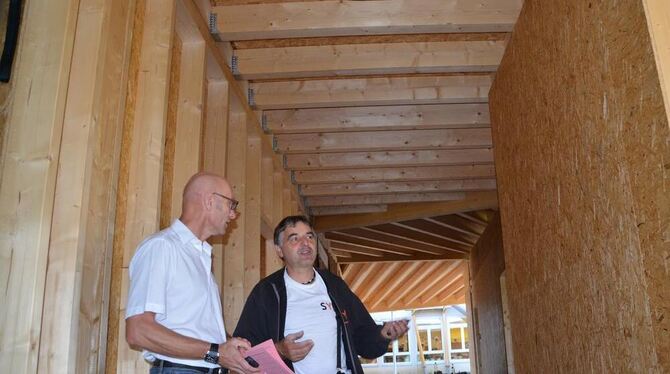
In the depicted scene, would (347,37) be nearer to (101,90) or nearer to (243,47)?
(243,47)

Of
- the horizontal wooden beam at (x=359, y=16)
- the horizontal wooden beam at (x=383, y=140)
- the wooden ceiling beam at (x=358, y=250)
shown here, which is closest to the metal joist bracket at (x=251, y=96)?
the horizontal wooden beam at (x=359, y=16)

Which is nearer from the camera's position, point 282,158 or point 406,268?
point 282,158

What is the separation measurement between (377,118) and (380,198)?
9.74ft

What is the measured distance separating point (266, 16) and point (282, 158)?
2.90 metres

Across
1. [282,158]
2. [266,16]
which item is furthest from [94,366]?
[282,158]

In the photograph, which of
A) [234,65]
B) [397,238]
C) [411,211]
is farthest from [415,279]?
[234,65]

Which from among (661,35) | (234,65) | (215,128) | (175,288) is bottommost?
(175,288)

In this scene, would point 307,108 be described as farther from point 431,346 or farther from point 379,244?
point 431,346

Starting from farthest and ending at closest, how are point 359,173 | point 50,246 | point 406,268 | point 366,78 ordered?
point 406,268, point 359,173, point 366,78, point 50,246

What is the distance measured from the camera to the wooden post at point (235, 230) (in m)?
4.61

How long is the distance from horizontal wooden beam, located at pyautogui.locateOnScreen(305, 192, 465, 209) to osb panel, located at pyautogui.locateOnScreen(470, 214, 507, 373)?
1.30m

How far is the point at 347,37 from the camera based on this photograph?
5047mm

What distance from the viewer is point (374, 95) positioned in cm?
575

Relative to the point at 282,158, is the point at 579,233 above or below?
below
